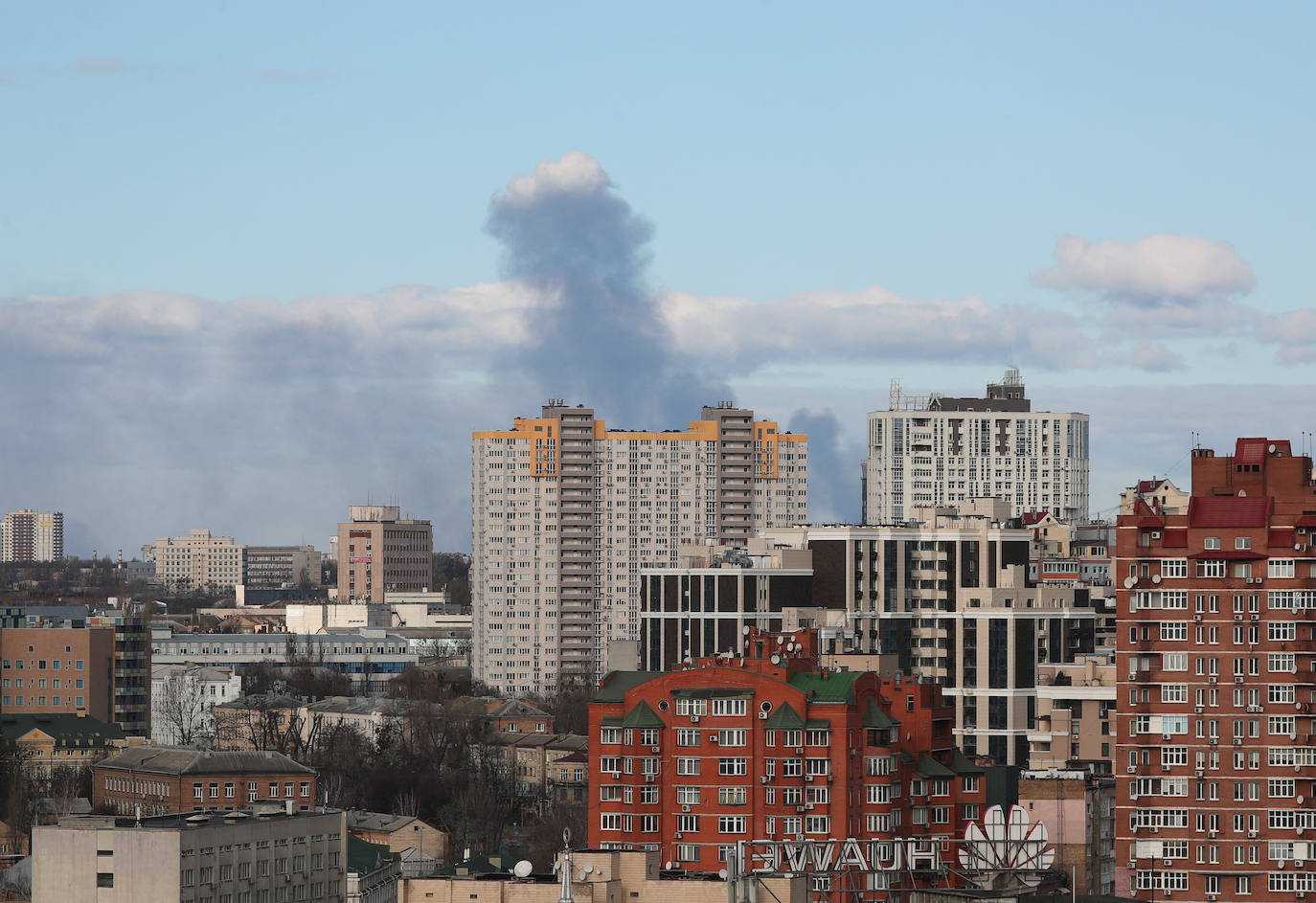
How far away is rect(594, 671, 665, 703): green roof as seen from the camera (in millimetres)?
84688

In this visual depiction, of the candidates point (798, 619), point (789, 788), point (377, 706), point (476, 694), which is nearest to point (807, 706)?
point (789, 788)

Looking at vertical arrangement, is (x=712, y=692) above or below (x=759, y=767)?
above

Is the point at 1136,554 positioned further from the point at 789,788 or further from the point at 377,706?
the point at 377,706

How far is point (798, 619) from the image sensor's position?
131000 millimetres

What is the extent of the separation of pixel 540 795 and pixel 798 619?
56.6ft

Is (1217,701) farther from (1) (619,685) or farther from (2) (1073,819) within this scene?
(1) (619,685)

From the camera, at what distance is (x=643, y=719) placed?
8288 centimetres

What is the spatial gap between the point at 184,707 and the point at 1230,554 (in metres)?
111

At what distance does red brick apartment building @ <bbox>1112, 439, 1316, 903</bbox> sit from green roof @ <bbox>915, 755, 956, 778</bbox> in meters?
6.62

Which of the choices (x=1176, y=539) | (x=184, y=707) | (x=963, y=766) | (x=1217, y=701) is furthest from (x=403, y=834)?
(x=184, y=707)

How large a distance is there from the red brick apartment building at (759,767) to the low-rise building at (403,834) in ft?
87.4

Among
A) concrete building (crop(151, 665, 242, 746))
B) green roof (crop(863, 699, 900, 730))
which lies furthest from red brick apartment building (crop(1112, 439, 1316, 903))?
concrete building (crop(151, 665, 242, 746))

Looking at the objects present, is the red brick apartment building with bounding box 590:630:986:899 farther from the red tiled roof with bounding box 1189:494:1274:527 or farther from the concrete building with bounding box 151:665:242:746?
the concrete building with bounding box 151:665:242:746

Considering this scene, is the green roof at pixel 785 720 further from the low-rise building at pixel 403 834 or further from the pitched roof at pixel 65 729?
the pitched roof at pixel 65 729
